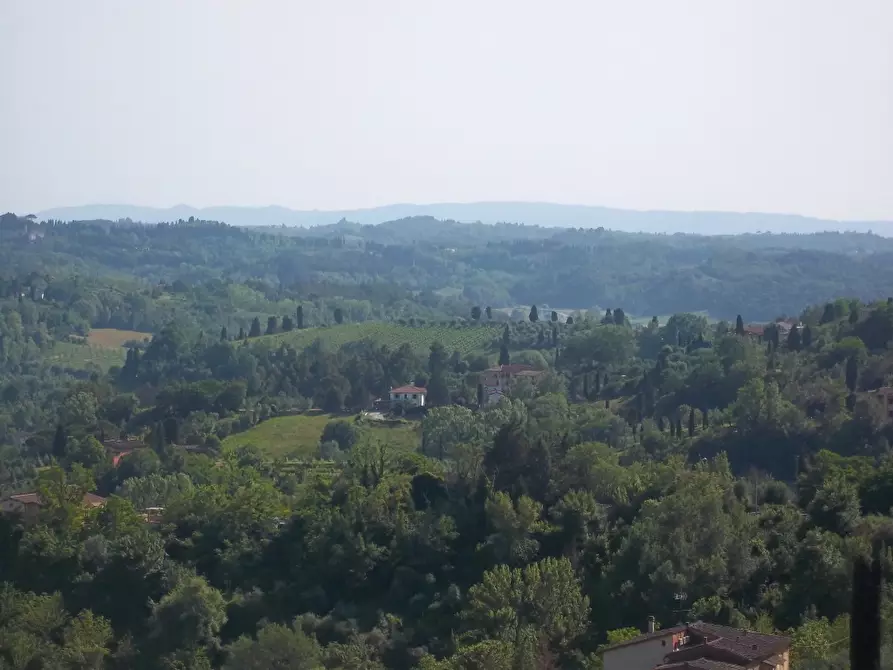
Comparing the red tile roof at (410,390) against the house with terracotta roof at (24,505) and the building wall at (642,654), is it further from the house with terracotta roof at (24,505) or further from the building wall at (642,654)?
the building wall at (642,654)

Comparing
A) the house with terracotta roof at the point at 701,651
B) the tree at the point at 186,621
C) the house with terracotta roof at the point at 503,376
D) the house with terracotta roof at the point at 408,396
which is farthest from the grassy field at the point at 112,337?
the house with terracotta roof at the point at 701,651

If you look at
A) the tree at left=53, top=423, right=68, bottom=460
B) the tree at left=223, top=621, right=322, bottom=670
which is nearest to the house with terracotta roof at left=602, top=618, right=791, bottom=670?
the tree at left=223, top=621, right=322, bottom=670

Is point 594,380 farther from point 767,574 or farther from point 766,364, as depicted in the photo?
point 767,574

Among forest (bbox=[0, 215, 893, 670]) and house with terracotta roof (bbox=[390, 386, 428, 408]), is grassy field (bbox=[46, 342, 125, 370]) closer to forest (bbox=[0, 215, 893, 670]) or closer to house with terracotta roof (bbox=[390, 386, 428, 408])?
forest (bbox=[0, 215, 893, 670])

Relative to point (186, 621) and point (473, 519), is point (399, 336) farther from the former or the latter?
point (186, 621)

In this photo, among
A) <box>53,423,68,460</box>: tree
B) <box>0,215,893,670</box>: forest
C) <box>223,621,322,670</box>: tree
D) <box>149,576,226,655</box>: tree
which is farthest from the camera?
<box>53,423,68,460</box>: tree

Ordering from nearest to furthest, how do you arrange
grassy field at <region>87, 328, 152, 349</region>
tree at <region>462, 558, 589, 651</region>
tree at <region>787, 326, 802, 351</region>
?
tree at <region>462, 558, 589, 651</region> → tree at <region>787, 326, 802, 351</region> → grassy field at <region>87, 328, 152, 349</region>

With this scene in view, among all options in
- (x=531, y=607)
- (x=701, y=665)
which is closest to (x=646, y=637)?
(x=701, y=665)
